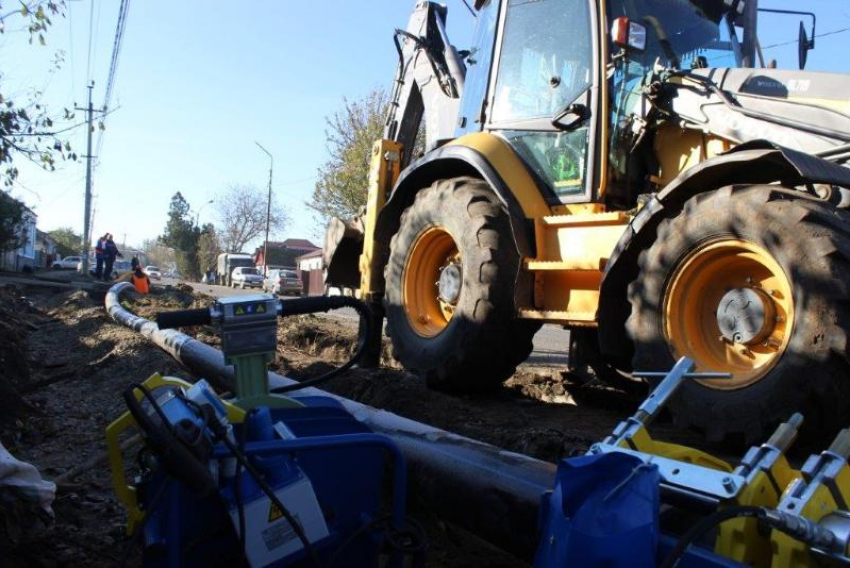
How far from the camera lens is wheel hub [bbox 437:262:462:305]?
18.9ft

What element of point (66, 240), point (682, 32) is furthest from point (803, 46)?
point (66, 240)

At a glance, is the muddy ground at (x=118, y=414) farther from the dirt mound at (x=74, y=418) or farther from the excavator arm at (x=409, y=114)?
the excavator arm at (x=409, y=114)

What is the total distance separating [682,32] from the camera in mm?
5398

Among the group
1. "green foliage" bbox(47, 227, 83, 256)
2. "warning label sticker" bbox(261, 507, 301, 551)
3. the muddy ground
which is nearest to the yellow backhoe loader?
the muddy ground

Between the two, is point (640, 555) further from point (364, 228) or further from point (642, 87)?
point (364, 228)

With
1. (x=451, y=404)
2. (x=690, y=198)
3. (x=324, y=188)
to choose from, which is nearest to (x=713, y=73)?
(x=690, y=198)

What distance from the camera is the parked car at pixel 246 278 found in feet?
164

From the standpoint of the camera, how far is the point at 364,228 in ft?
25.0

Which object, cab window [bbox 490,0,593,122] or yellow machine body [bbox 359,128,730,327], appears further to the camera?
cab window [bbox 490,0,593,122]

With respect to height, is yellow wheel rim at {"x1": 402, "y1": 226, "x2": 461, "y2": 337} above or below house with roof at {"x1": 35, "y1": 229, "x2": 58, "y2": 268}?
below

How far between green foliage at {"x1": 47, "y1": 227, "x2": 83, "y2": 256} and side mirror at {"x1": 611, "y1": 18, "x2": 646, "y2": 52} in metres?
102

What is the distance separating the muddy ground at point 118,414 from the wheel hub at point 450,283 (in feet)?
2.27

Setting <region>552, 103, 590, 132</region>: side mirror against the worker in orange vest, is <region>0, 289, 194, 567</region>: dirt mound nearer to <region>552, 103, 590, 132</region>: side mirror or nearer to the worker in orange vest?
<region>552, 103, 590, 132</region>: side mirror

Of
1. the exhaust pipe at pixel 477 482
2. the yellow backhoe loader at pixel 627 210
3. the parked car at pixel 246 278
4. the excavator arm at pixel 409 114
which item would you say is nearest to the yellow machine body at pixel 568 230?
the yellow backhoe loader at pixel 627 210
